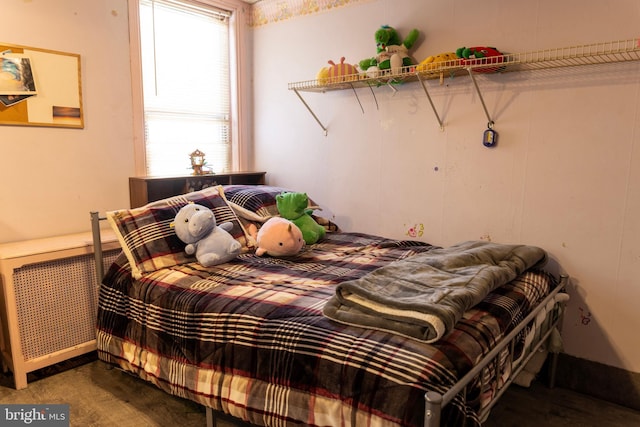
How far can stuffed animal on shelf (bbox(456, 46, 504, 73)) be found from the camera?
7.02 feet

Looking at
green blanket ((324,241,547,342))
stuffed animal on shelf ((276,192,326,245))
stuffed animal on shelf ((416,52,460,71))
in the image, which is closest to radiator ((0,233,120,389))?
stuffed animal on shelf ((276,192,326,245))

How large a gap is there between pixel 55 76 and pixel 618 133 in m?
2.76

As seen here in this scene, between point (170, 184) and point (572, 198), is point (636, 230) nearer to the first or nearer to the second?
point (572, 198)

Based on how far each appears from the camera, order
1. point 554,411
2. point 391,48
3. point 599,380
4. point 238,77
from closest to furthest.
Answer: point 554,411 < point 599,380 < point 391,48 < point 238,77

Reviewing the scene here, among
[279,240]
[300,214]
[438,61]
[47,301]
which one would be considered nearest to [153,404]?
[47,301]

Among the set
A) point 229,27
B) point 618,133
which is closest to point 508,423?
point 618,133

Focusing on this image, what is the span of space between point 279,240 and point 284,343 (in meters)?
0.90

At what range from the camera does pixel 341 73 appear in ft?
8.70

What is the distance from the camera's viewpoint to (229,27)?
3.27 meters

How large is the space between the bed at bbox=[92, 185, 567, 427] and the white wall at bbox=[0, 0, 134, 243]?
57cm

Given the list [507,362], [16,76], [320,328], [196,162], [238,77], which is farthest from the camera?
[238,77]

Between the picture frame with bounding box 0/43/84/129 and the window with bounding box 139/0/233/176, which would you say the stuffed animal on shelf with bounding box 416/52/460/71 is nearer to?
the window with bounding box 139/0/233/176

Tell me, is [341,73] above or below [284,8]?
below

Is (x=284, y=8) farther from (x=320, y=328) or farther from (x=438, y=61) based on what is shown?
(x=320, y=328)
